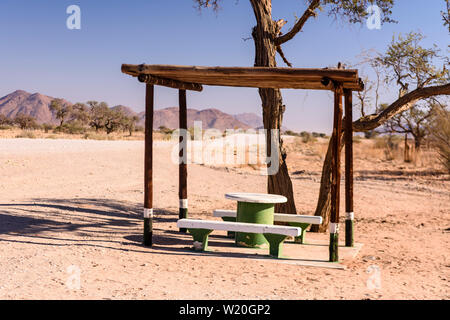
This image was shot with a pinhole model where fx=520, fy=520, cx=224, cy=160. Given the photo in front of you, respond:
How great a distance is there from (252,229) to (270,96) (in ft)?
10.0

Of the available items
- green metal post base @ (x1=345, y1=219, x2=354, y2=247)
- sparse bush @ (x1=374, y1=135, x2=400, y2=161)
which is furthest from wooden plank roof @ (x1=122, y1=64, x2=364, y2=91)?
sparse bush @ (x1=374, y1=135, x2=400, y2=161)

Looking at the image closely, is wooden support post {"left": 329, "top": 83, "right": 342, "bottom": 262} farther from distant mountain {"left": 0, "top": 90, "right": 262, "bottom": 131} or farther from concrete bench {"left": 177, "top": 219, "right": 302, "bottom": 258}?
distant mountain {"left": 0, "top": 90, "right": 262, "bottom": 131}

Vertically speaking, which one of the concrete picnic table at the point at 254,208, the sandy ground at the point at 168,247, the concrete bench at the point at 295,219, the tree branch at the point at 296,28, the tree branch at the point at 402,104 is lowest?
the sandy ground at the point at 168,247

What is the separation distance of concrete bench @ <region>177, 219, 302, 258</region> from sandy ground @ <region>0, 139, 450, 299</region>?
0.95 ft

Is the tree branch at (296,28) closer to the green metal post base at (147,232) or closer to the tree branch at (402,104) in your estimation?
the tree branch at (402,104)

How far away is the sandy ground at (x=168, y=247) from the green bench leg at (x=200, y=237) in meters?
0.17

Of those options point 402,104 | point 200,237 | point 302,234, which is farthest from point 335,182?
point 402,104

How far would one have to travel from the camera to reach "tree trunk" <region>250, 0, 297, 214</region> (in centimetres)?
865

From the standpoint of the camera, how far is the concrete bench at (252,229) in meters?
6.20

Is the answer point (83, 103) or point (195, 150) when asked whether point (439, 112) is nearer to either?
point (195, 150)

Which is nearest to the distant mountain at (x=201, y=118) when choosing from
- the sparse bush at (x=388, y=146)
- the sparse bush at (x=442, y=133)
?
the sparse bush at (x=388, y=146)

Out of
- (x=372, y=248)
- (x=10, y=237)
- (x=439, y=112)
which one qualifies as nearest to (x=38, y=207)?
(x=10, y=237)

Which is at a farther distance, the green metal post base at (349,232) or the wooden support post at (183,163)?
the wooden support post at (183,163)

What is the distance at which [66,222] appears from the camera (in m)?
8.43
